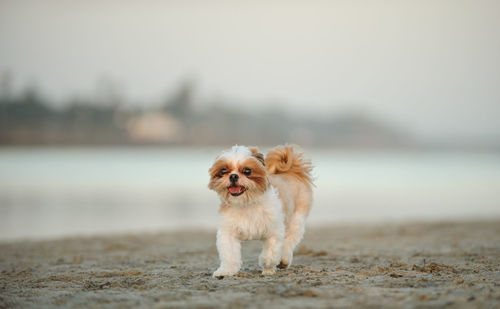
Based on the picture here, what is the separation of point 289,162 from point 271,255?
1.34 meters

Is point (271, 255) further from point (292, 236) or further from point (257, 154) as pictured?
point (257, 154)

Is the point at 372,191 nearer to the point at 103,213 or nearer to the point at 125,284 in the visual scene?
the point at 103,213

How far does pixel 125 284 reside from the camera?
5.48m

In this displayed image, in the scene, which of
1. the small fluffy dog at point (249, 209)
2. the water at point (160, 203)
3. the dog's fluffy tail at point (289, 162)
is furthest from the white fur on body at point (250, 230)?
the water at point (160, 203)

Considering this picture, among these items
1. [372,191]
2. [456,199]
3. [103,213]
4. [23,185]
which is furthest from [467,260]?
[23,185]

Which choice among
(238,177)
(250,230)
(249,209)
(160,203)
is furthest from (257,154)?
(160,203)

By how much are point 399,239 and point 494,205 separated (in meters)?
14.0

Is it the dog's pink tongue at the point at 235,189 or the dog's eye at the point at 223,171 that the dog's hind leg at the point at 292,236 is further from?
the dog's eye at the point at 223,171

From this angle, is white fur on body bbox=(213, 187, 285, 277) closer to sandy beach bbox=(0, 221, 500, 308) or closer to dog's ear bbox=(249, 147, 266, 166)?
sandy beach bbox=(0, 221, 500, 308)

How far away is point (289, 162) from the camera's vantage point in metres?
6.89

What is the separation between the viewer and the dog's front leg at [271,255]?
19.4 feet

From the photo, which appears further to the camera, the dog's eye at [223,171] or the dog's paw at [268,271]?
the dog's paw at [268,271]

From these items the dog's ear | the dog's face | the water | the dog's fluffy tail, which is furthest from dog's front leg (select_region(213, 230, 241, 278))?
the water

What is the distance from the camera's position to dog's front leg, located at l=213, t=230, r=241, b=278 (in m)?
5.79
